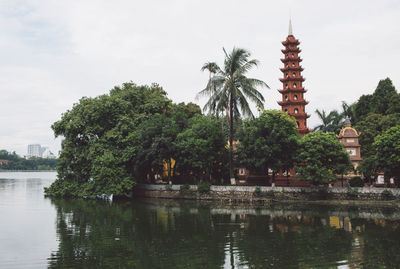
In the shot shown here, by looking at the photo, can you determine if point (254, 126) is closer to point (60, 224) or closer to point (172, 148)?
point (172, 148)

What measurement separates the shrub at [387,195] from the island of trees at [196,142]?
1.75 metres

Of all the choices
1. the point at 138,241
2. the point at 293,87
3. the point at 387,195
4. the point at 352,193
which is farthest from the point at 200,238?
the point at 293,87

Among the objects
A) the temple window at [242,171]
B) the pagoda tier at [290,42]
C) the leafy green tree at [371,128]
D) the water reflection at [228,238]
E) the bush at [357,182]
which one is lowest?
the water reflection at [228,238]

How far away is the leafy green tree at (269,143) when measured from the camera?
31.0m

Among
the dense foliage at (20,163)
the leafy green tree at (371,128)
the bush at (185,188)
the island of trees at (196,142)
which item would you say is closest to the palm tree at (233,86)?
the island of trees at (196,142)

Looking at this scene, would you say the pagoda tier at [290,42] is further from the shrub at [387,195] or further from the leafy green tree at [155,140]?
the shrub at [387,195]

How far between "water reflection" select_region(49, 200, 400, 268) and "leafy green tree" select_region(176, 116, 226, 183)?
23.4ft

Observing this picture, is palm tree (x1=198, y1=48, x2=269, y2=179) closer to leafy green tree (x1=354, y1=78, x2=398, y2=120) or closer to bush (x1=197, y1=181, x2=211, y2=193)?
bush (x1=197, y1=181, x2=211, y2=193)

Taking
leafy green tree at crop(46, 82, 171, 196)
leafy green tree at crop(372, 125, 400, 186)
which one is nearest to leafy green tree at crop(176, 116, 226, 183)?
leafy green tree at crop(46, 82, 171, 196)

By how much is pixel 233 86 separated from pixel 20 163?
141427 mm

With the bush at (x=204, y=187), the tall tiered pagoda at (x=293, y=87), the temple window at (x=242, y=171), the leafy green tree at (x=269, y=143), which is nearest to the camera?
the leafy green tree at (x=269, y=143)

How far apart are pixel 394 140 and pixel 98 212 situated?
24332 mm

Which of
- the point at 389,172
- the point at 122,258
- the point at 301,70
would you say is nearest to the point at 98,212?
the point at 122,258

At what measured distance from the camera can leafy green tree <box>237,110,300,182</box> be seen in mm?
31000
